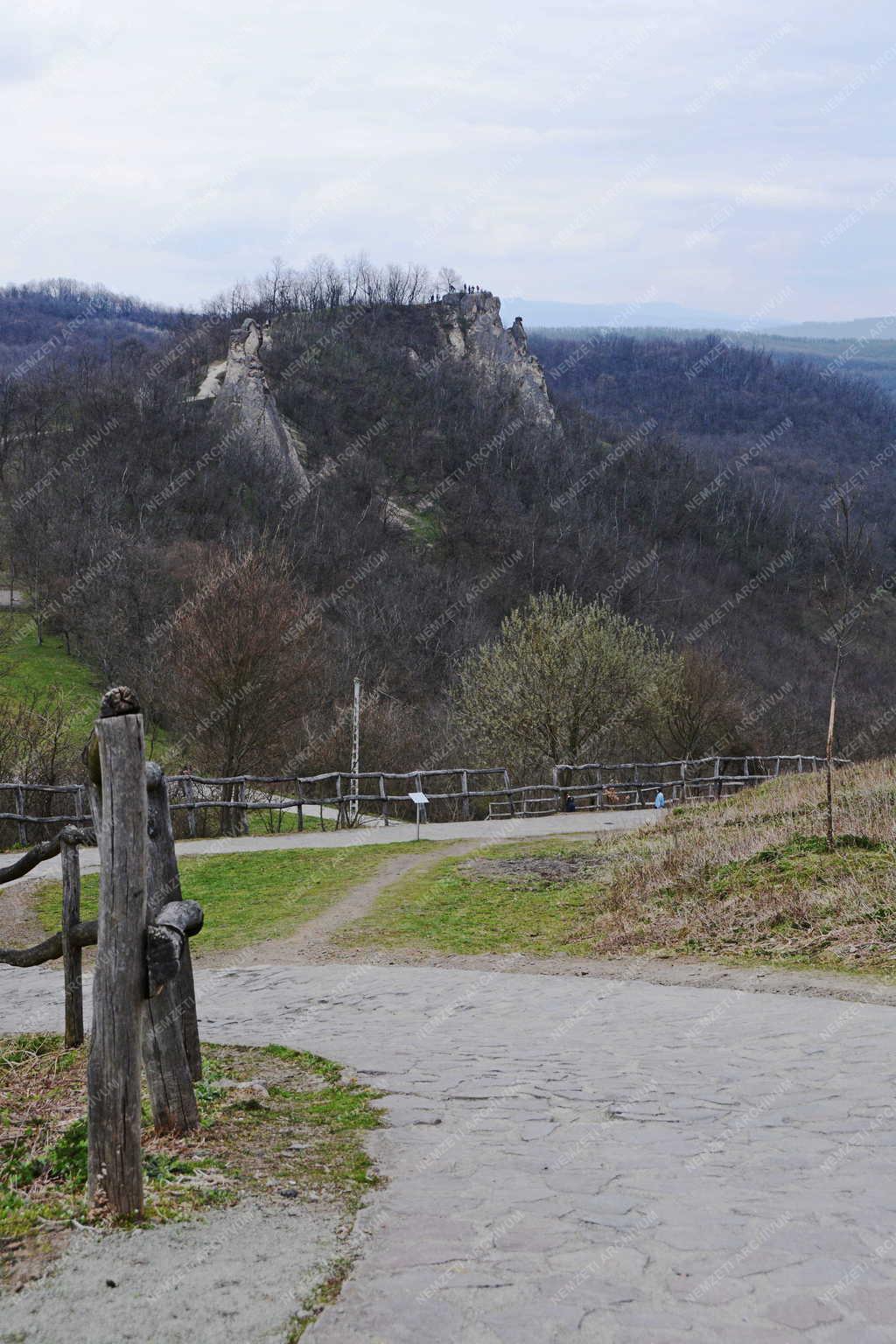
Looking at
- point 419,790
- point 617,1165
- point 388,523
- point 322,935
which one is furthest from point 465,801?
point 388,523

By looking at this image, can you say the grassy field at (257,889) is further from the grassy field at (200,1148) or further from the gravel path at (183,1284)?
the gravel path at (183,1284)

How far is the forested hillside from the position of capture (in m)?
54.8

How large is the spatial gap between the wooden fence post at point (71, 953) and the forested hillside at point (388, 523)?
79.7ft

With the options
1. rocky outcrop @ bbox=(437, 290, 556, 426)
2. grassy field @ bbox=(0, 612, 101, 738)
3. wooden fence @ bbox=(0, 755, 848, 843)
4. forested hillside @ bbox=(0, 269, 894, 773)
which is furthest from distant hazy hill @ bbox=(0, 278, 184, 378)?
wooden fence @ bbox=(0, 755, 848, 843)

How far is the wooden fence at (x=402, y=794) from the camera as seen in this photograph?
1010 inches

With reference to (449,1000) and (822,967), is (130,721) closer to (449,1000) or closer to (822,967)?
(449,1000)

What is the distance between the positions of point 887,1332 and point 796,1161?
1.71 meters

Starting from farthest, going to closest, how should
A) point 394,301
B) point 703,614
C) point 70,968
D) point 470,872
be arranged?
point 394,301 < point 703,614 < point 470,872 < point 70,968

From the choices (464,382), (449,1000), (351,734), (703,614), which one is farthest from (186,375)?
(449,1000)

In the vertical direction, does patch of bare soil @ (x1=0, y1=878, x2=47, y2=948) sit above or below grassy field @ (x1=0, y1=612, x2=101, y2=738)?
below

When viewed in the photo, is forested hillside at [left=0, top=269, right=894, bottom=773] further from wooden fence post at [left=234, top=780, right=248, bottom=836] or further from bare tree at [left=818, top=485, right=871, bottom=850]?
bare tree at [left=818, top=485, right=871, bottom=850]

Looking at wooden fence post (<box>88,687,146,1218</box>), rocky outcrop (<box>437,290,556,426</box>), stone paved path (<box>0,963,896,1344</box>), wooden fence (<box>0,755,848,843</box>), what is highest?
rocky outcrop (<box>437,290,556,426</box>)

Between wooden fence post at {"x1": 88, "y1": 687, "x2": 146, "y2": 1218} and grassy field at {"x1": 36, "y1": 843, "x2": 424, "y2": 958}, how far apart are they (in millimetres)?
8074

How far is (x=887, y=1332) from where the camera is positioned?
12.6ft
